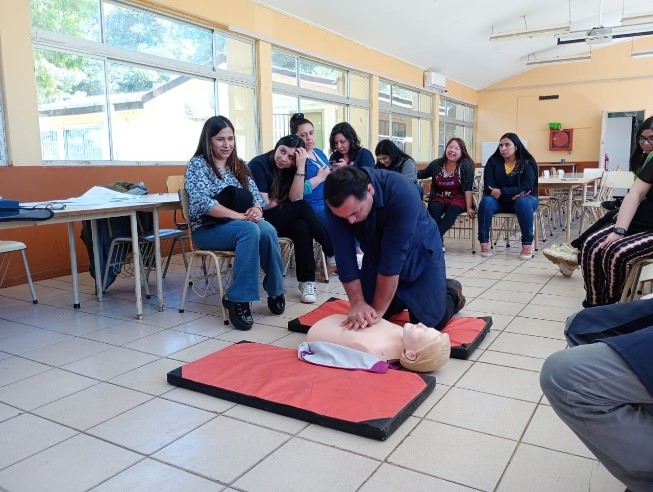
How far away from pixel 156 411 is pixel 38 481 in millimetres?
456

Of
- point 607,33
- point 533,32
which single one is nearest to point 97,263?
point 607,33

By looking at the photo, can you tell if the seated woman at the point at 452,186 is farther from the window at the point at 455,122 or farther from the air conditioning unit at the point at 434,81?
the window at the point at 455,122

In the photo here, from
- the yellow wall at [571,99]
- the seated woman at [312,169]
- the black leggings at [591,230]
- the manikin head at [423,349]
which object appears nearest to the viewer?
the manikin head at [423,349]

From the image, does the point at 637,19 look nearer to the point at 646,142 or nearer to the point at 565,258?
the point at 565,258

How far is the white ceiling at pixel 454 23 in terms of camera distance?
6.88 m

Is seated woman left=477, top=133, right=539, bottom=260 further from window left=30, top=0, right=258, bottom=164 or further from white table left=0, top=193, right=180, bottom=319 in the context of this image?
white table left=0, top=193, right=180, bottom=319

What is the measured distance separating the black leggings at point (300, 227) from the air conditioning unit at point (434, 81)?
773 cm

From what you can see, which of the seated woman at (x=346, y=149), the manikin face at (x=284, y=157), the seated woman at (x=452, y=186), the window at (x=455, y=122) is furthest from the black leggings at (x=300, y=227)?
the window at (x=455, y=122)

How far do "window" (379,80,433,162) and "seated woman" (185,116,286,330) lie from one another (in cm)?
647

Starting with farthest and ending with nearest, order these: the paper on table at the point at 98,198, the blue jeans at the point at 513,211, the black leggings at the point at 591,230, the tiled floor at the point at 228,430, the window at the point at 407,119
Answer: the window at the point at 407,119 < the blue jeans at the point at 513,211 < the paper on table at the point at 98,198 < the black leggings at the point at 591,230 < the tiled floor at the point at 228,430

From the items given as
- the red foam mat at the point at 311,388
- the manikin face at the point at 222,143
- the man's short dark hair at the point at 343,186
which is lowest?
the red foam mat at the point at 311,388

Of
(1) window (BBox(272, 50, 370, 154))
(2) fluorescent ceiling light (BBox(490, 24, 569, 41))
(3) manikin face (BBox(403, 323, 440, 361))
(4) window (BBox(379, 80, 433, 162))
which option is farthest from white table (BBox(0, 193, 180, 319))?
(2) fluorescent ceiling light (BBox(490, 24, 569, 41))

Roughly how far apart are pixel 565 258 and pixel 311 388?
275cm

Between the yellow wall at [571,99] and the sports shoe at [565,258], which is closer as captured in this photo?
the sports shoe at [565,258]
